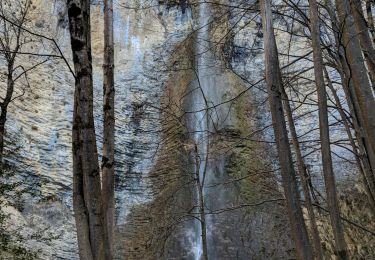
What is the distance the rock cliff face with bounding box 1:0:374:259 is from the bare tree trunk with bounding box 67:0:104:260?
4.83 m

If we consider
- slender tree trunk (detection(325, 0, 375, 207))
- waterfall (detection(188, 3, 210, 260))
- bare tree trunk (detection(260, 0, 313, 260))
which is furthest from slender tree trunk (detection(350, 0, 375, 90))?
waterfall (detection(188, 3, 210, 260))

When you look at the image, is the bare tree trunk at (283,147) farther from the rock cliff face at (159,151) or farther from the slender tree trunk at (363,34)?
the rock cliff face at (159,151)

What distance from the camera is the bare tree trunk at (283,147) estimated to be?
4.94m

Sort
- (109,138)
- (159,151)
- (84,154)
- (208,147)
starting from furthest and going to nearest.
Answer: (159,151) < (208,147) < (109,138) < (84,154)

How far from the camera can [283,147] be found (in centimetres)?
529

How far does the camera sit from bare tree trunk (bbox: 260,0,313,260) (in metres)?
4.94

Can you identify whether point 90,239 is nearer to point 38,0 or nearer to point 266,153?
point 266,153

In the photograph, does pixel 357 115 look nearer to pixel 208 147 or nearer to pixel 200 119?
pixel 208 147

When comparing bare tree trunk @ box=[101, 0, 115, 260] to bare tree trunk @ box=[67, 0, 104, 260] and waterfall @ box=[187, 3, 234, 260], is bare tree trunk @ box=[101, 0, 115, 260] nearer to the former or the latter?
waterfall @ box=[187, 3, 234, 260]

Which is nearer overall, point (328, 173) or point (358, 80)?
point (328, 173)

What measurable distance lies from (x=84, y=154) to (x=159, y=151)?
1291cm

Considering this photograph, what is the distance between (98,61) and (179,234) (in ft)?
31.4

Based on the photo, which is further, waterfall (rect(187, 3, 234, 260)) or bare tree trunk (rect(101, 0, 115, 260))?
waterfall (rect(187, 3, 234, 260))

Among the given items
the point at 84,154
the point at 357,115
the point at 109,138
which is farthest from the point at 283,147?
the point at 109,138
